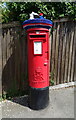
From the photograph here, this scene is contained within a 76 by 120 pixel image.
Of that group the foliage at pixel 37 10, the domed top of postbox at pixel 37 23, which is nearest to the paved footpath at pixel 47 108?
the domed top of postbox at pixel 37 23

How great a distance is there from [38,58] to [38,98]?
936mm

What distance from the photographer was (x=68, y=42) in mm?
4312

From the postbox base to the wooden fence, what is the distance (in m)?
0.75

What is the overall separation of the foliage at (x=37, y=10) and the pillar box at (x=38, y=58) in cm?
77

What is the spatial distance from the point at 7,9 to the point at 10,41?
0.88 meters

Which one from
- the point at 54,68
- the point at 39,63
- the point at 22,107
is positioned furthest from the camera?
the point at 54,68

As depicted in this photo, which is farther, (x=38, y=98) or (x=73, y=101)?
(x=73, y=101)

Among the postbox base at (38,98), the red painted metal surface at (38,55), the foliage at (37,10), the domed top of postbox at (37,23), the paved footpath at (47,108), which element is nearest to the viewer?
the domed top of postbox at (37,23)

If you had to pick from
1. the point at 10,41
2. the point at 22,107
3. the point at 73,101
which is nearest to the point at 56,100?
the point at 73,101

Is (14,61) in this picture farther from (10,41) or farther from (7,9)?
(7,9)

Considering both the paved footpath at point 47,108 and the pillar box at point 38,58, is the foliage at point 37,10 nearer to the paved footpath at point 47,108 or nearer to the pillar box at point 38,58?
the pillar box at point 38,58

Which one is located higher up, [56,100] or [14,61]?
[14,61]

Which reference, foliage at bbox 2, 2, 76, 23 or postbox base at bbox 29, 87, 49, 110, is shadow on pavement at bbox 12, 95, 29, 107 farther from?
foliage at bbox 2, 2, 76, 23

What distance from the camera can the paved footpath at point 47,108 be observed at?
3158 mm
